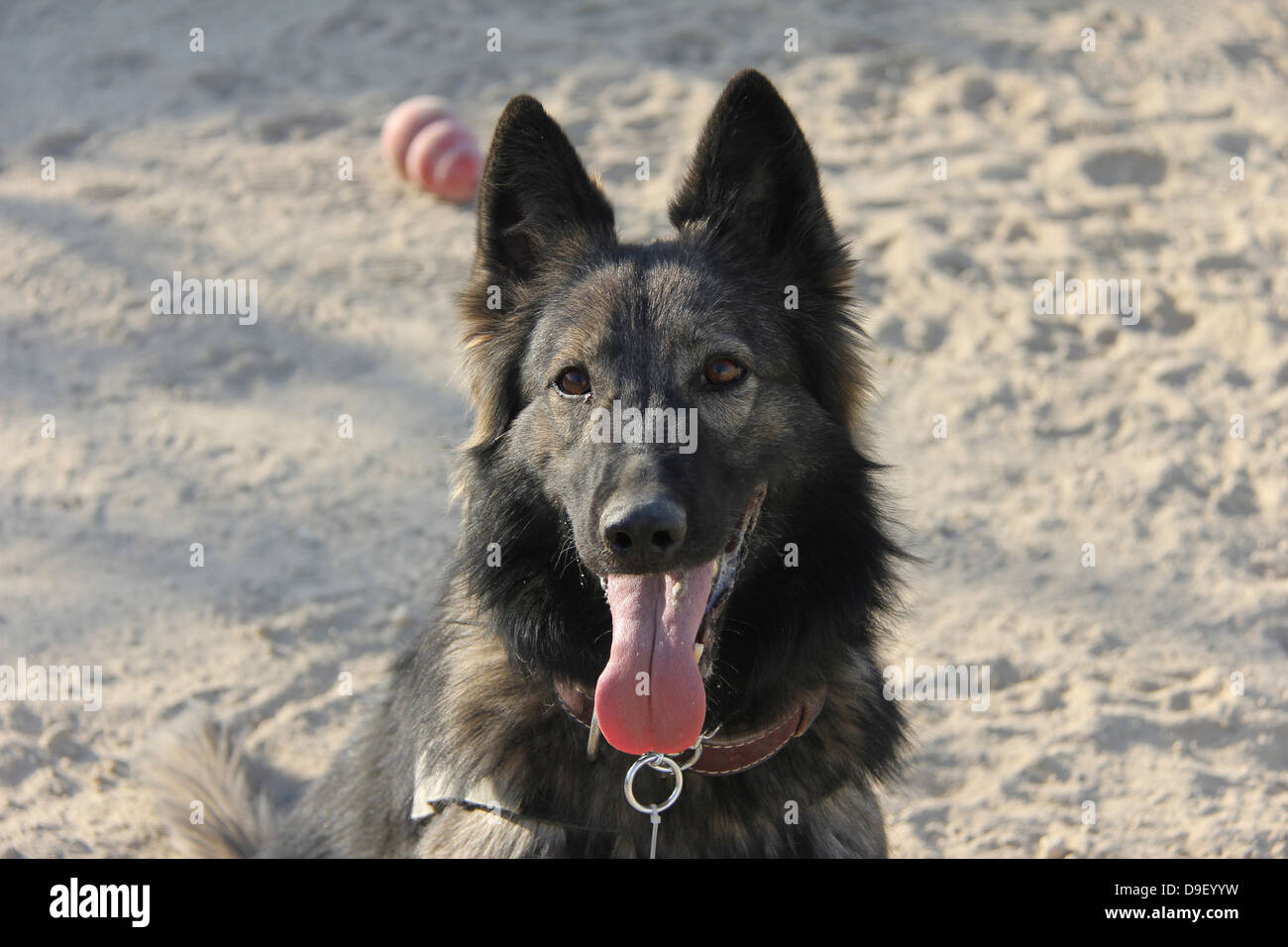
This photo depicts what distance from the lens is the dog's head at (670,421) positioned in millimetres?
3268

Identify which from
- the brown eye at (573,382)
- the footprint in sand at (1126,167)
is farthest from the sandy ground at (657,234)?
the brown eye at (573,382)

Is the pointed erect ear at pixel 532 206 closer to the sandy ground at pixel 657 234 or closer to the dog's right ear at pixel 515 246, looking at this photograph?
the dog's right ear at pixel 515 246

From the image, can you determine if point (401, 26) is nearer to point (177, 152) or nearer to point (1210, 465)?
point (177, 152)

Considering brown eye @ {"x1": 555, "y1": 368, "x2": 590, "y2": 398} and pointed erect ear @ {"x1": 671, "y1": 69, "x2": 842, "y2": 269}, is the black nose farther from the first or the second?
pointed erect ear @ {"x1": 671, "y1": 69, "x2": 842, "y2": 269}

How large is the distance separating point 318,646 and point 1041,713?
116 inches

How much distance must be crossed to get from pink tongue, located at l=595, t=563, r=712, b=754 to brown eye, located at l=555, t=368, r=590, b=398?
0.59 metres

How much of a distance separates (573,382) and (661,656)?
0.85 m

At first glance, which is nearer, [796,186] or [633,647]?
[633,647]

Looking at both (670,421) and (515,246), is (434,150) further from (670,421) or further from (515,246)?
(670,421)

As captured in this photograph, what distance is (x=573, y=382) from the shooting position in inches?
142

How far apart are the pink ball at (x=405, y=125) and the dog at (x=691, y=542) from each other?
177 inches

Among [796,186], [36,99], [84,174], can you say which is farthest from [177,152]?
[796,186]

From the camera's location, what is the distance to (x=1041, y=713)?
4883mm

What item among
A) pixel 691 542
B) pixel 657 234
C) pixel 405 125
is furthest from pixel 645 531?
pixel 405 125
